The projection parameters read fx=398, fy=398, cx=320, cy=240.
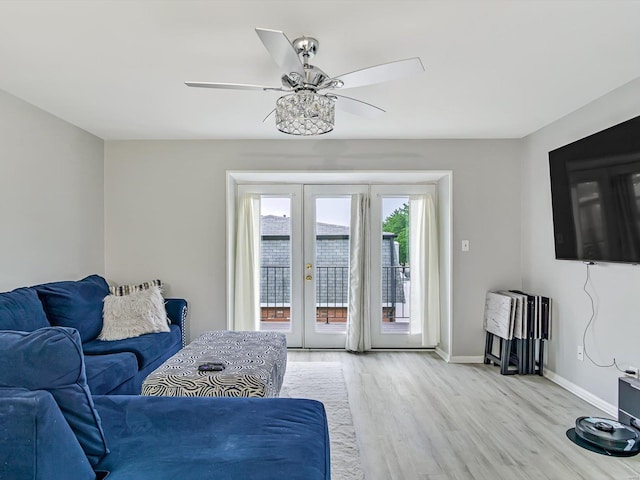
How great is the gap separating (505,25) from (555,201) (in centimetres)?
189

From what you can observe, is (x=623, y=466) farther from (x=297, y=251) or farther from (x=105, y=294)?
(x=105, y=294)

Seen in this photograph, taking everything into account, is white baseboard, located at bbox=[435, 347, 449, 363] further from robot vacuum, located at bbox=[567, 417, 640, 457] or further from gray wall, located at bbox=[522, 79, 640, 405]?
robot vacuum, located at bbox=[567, 417, 640, 457]

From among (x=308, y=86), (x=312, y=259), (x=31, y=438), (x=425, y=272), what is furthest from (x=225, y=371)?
(x=425, y=272)

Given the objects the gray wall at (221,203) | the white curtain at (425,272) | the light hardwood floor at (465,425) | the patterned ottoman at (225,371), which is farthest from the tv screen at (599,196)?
the patterned ottoman at (225,371)

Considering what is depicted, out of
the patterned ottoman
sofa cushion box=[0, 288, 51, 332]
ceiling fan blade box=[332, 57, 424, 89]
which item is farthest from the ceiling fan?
sofa cushion box=[0, 288, 51, 332]

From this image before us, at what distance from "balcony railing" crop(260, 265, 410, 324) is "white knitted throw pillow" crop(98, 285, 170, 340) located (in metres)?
1.33

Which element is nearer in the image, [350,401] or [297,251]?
[350,401]

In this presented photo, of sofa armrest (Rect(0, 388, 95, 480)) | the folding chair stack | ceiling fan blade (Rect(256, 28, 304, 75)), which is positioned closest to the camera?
sofa armrest (Rect(0, 388, 95, 480))

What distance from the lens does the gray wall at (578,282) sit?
2.85m

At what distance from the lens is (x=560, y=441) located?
2.56 metres

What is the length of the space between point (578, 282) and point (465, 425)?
5.27 ft

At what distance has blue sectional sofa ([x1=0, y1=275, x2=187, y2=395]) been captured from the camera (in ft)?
8.54

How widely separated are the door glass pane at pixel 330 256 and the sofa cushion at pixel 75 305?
2.34 m

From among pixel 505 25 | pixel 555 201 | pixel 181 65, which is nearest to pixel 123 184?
pixel 181 65
